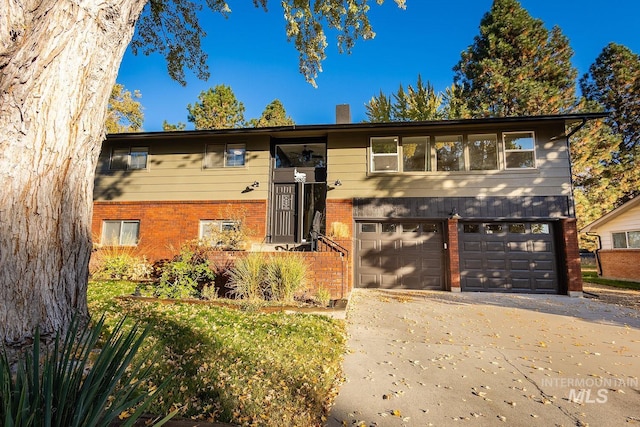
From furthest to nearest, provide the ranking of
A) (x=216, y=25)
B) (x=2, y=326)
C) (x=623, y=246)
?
1. (x=623, y=246)
2. (x=216, y=25)
3. (x=2, y=326)

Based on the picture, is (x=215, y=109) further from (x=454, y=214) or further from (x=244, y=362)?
(x=244, y=362)

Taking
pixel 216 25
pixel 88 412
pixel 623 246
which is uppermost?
pixel 216 25

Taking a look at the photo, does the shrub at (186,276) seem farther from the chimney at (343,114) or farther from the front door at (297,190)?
the chimney at (343,114)

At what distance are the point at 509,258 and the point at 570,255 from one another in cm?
158

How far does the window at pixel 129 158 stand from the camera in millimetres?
11039

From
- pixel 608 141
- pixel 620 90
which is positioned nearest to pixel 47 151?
pixel 608 141

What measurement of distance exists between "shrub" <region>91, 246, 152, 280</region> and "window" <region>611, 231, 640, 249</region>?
19035mm

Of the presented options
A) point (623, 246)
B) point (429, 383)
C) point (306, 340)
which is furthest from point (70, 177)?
point (623, 246)

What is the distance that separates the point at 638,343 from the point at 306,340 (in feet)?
16.3

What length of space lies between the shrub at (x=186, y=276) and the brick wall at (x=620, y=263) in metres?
16.8

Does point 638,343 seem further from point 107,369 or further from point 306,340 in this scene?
point 107,369

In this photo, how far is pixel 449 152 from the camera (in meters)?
9.99

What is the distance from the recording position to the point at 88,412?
3.86 feet

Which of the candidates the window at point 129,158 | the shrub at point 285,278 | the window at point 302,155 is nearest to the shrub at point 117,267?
the window at point 129,158
